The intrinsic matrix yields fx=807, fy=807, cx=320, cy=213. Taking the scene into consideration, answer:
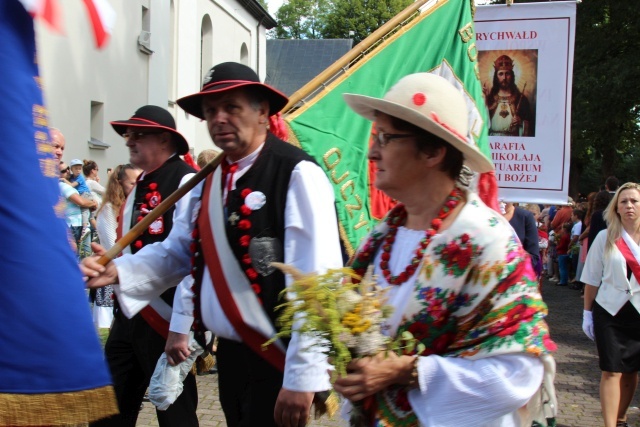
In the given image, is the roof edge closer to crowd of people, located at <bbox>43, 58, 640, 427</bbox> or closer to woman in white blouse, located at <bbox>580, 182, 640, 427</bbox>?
woman in white blouse, located at <bbox>580, 182, 640, 427</bbox>

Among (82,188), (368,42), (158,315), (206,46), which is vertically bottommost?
(158,315)

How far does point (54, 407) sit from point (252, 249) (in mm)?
1372

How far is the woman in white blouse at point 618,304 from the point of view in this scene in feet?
20.0

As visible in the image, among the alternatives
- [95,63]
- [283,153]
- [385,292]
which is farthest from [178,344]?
[95,63]

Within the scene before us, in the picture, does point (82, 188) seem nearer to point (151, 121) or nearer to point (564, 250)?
point (151, 121)

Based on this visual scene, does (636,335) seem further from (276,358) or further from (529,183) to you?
(276,358)

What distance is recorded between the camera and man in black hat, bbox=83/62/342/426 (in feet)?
10.6

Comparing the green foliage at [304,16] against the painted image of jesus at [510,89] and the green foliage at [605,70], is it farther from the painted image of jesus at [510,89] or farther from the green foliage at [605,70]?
the painted image of jesus at [510,89]

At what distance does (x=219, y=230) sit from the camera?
342 centimetres

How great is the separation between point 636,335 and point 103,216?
13.7ft

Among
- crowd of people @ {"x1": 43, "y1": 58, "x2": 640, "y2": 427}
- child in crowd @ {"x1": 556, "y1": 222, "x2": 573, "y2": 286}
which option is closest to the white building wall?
crowd of people @ {"x1": 43, "y1": 58, "x2": 640, "y2": 427}

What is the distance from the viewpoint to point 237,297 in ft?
10.8

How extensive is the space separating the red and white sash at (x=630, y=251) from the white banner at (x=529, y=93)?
0.54m

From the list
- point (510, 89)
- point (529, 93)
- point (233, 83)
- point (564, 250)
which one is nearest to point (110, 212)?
point (233, 83)
